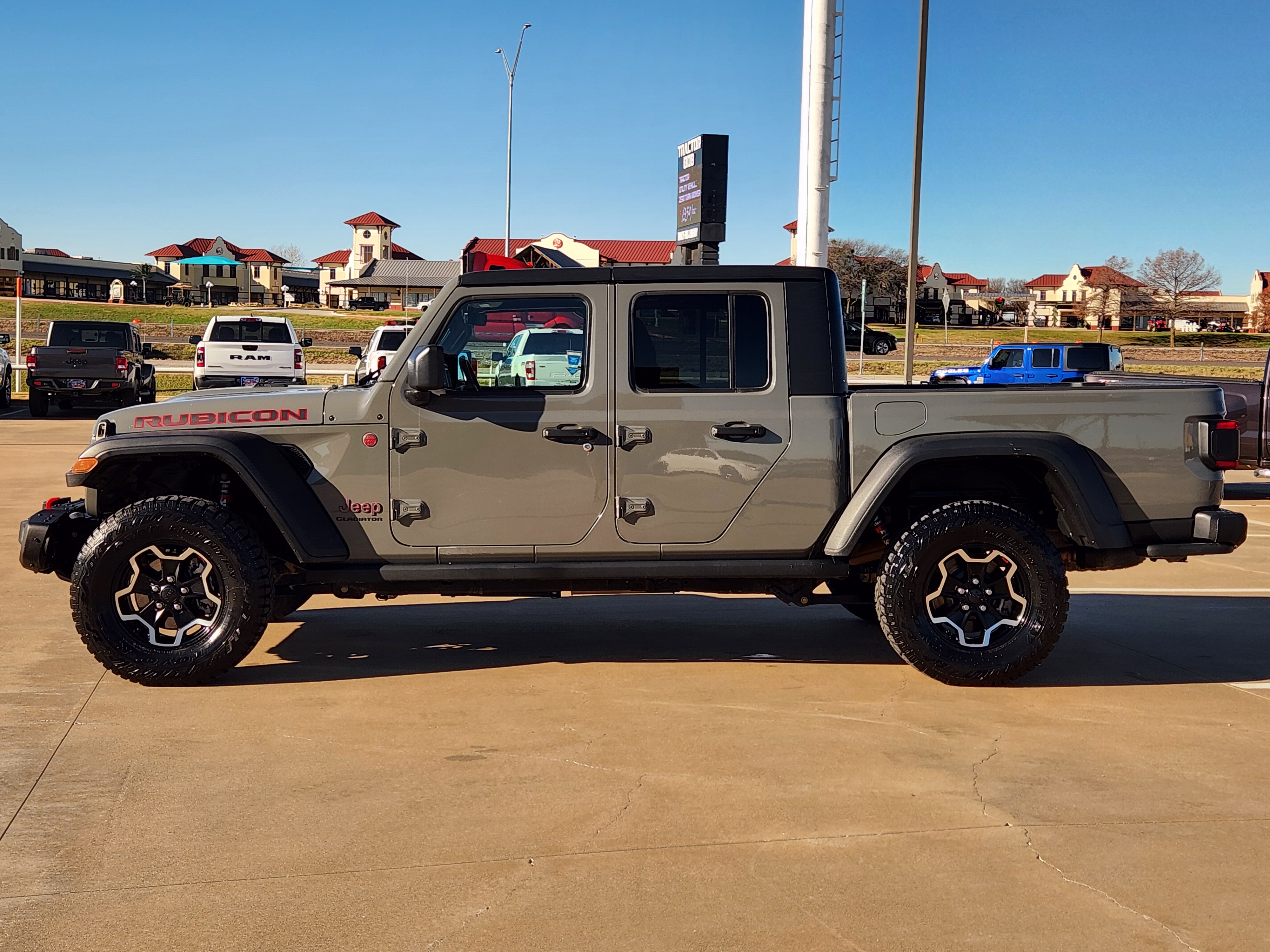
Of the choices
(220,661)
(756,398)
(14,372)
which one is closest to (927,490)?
(756,398)

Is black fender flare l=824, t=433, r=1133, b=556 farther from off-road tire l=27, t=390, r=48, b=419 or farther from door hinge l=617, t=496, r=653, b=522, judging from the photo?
off-road tire l=27, t=390, r=48, b=419

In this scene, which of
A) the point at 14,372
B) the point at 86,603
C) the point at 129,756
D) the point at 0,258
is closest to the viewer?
the point at 129,756

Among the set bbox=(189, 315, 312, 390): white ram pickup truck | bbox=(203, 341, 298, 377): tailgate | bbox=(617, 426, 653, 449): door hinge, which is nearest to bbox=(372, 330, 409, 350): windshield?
bbox=(189, 315, 312, 390): white ram pickup truck

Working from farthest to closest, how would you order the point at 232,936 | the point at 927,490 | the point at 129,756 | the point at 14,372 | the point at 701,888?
the point at 14,372 → the point at 927,490 → the point at 129,756 → the point at 701,888 → the point at 232,936

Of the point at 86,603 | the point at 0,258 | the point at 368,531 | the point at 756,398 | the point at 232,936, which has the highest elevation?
the point at 0,258

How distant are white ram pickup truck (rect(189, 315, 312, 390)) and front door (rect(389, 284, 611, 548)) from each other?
49.8 feet

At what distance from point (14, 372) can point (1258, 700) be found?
3556cm

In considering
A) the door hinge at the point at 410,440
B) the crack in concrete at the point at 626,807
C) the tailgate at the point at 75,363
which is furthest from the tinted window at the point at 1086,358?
the crack in concrete at the point at 626,807

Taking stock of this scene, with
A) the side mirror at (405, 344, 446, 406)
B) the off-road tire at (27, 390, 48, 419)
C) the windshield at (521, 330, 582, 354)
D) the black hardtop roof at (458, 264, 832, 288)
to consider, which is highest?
the black hardtop roof at (458, 264, 832, 288)

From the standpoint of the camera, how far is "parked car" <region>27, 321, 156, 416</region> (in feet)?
67.4

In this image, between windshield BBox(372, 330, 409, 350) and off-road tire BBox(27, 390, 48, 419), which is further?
windshield BBox(372, 330, 409, 350)

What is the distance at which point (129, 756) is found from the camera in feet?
15.0

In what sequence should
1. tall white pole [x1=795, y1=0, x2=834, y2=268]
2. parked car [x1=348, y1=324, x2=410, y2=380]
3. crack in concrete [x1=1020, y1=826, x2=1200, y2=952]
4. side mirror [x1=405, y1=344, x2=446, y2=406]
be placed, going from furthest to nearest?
parked car [x1=348, y1=324, x2=410, y2=380] < tall white pole [x1=795, y1=0, x2=834, y2=268] < side mirror [x1=405, y1=344, x2=446, y2=406] < crack in concrete [x1=1020, y1=826, x2=1200, y2=952]

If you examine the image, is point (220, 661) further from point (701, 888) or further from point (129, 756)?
point (701, 888)
